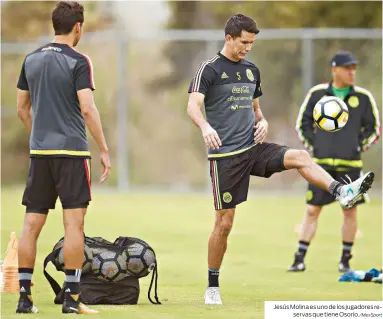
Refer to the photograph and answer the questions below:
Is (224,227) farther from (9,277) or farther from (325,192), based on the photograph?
(325,192)

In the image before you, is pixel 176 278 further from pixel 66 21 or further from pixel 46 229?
pixel 46 229

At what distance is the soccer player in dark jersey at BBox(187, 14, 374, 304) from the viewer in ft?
28.4

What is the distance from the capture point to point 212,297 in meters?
8.70

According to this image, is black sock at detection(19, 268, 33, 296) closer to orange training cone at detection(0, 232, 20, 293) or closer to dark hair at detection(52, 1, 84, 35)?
orange training cone at detection(0, 232, 20, 293)

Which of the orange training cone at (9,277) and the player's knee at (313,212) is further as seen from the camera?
the player's knee at (313,212)

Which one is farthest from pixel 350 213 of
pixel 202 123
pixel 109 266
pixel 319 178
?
pixel 109 266

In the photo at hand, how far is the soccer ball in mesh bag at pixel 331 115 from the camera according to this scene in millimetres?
9820

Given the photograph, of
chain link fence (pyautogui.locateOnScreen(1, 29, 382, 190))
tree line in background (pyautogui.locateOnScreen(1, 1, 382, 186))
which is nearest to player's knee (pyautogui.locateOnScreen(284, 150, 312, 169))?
tree line in background (pyautogui.locateOnScreen(1, 1, 382, 186))

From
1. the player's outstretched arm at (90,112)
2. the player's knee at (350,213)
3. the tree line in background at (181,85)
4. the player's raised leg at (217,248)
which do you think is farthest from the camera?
the tree line in background at (181,85)

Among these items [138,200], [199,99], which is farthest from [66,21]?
[138,200]

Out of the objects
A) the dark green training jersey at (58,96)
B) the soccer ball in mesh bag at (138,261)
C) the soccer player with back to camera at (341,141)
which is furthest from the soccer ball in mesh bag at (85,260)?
the soccer player with back to camera at (341,141)

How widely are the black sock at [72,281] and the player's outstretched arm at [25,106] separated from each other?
43.1 inches

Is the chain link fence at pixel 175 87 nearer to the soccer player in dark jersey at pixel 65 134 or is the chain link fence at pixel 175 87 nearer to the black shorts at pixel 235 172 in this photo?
the black shorts at pixel 235 172

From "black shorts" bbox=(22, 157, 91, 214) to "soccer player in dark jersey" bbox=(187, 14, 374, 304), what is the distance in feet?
4.31
